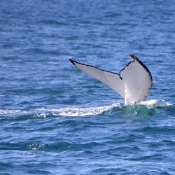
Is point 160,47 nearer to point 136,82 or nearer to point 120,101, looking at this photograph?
point 120,101

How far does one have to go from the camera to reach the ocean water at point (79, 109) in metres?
14.9

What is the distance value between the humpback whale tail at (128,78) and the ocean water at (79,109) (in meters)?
0.60

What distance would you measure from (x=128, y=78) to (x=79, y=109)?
265cm

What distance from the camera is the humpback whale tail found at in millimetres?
17328

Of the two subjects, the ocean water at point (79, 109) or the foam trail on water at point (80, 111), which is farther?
the foam trail on water at point (80, 111)

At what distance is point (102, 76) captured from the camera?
17.7 m

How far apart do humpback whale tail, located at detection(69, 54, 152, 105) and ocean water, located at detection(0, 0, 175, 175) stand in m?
0.60

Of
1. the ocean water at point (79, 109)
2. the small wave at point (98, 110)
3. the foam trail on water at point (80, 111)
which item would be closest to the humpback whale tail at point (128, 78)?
A: the small wave at point (98, 110)

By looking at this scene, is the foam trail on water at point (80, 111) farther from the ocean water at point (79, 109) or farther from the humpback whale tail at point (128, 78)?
the humpback whale tail at point (128, 78)

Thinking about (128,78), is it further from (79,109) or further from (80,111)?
(79,109)

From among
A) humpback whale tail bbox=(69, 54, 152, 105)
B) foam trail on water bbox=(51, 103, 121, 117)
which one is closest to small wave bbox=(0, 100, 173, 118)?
foam trail on water bbox=(51, 103, 121, 117)

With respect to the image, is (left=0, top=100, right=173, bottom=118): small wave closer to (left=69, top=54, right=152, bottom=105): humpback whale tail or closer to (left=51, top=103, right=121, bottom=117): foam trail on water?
(left=51, top=103, right=121, bottom=117): foam trail on water

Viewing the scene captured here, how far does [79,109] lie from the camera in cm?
1986

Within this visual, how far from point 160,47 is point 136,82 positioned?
1929cm
